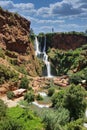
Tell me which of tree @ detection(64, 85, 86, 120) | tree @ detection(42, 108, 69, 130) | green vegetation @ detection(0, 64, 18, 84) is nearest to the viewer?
tree @ detection(42, 108, 69, 130)

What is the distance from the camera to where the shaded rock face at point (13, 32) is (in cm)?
8206

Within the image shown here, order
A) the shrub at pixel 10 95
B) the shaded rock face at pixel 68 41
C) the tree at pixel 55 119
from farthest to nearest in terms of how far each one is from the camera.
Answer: the shaded rock face at pixel 68 41
the shrub at pixel 10 95
the tree at pixel 55 119

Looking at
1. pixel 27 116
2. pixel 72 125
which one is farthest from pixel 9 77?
pixel 72 125

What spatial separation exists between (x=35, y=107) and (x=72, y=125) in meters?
16.9

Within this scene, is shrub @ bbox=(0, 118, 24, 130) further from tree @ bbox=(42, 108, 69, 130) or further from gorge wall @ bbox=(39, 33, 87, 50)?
gorge wall @ bbox=(39, 33, 87, 50)

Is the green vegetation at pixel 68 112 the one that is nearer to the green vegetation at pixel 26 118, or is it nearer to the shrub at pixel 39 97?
the green vegetation at pixel 26 118

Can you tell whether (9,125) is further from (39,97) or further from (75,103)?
(39,97)

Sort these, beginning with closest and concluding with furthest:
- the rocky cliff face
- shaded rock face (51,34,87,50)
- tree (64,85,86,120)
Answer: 1. tree (64,85,86,120)
2. the rocky cliff face
3. shaded rock face (51,34,87,50)

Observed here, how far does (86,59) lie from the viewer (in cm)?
8700

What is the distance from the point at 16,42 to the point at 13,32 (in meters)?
3.14

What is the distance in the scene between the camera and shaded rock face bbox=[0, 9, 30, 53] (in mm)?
82062

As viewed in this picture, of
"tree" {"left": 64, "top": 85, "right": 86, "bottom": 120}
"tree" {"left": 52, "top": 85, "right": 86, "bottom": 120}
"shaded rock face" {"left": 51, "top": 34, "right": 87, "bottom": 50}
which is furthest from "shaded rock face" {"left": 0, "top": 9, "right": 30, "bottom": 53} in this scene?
"tree" {"left": 64, "top": 85, "right": 86, "bottom": 120}

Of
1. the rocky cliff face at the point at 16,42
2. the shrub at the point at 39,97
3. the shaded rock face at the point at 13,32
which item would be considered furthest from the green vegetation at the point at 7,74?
the shaded rock face at the point at 13,32

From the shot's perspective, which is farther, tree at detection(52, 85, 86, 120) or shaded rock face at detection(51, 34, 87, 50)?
shaded rock face at detection(51, 34, 87, 50)
